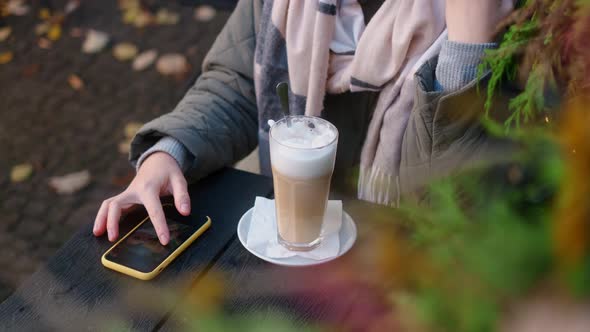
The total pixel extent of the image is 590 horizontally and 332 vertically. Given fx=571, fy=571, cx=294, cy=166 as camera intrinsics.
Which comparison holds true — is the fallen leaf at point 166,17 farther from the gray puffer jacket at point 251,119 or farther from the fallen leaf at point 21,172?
the gray puffer jacket at point 251,119

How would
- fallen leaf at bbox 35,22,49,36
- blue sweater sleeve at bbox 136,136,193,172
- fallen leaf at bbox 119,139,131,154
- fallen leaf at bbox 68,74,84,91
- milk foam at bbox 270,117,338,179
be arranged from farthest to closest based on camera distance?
fallen leaf at bbox 35,22,49,36
fallen leaf at bbox 68,74,84,91
fallen leaf at bbox 119,139,131,154
blue sweater sleeve at bbox 136,136,193,172
milk foam at bbox 270,117,338,179

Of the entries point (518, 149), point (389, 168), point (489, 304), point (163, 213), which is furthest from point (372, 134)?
point (489, 304)

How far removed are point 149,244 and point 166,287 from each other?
123 mm

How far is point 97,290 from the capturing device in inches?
41.1

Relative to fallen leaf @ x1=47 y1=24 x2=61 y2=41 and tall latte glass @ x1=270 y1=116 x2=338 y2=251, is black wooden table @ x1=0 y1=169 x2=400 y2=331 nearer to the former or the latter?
tall latte glass @ x1=270 y1=116 x2=338 y2=251

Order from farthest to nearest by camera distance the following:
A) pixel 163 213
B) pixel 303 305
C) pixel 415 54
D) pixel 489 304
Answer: pixel 415 54 < pixel 163 213 < pixel 303 305 < pixel 489 304

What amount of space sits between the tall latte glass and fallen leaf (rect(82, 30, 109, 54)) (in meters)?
2.92

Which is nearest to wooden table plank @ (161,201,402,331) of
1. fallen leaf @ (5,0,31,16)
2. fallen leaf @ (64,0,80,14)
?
fallen leaf @ (64,0,80,14)

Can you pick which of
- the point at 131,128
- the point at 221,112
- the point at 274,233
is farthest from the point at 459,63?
the point at 131,128

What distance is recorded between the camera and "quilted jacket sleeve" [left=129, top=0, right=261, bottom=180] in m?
1.38

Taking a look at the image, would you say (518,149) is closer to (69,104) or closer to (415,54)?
(415,54)

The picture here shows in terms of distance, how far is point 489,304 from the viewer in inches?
10.7

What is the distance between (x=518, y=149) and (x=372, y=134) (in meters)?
1.16

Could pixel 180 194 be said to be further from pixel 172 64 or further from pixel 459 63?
pixel 172 64
